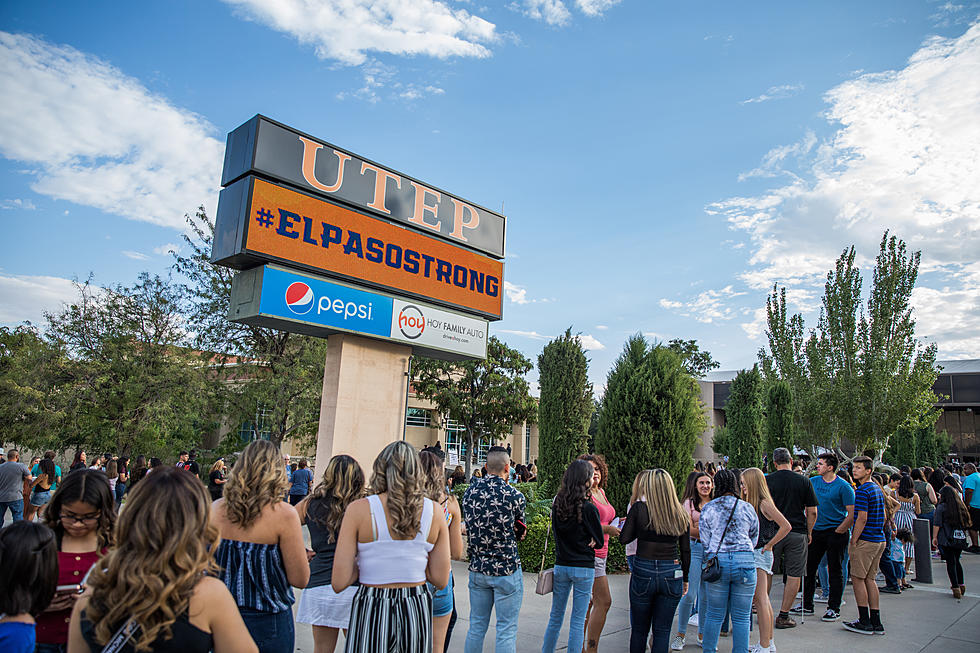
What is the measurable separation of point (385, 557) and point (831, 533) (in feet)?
20.7

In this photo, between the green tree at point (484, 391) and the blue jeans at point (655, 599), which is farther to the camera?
the green tree at point (484, 391)

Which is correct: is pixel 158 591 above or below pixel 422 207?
below

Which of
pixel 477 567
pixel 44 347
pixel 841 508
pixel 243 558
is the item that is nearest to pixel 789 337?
pixel 841 508

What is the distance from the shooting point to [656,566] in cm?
486

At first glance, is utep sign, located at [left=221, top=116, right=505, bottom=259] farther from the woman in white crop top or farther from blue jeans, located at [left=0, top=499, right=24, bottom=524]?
the woman in white crop top

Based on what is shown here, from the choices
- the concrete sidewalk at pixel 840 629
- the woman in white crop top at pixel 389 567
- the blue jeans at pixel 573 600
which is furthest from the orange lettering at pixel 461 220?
the woman in white crop top at pixel 389 567

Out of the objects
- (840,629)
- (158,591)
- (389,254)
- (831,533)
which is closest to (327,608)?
(158,591)

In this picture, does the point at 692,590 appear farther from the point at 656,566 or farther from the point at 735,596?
the point at 656,566

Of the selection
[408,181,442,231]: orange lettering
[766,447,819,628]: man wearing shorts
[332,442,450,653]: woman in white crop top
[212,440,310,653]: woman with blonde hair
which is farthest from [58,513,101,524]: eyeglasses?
[408,181,442,231]: orange lettering

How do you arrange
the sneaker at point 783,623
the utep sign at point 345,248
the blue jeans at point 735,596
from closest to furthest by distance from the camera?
the blue jeans at point 735,596 → the sneaker at point 783,623 → the utep sign at point 345,248

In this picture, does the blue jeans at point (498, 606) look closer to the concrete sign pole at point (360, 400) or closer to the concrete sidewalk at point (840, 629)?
the concrete sidewalk at point (840, 629)

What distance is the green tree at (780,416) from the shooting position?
1944 centimetres

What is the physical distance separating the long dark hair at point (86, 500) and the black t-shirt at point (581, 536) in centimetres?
313

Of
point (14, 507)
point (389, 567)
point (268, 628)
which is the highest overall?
point (389, 567)
